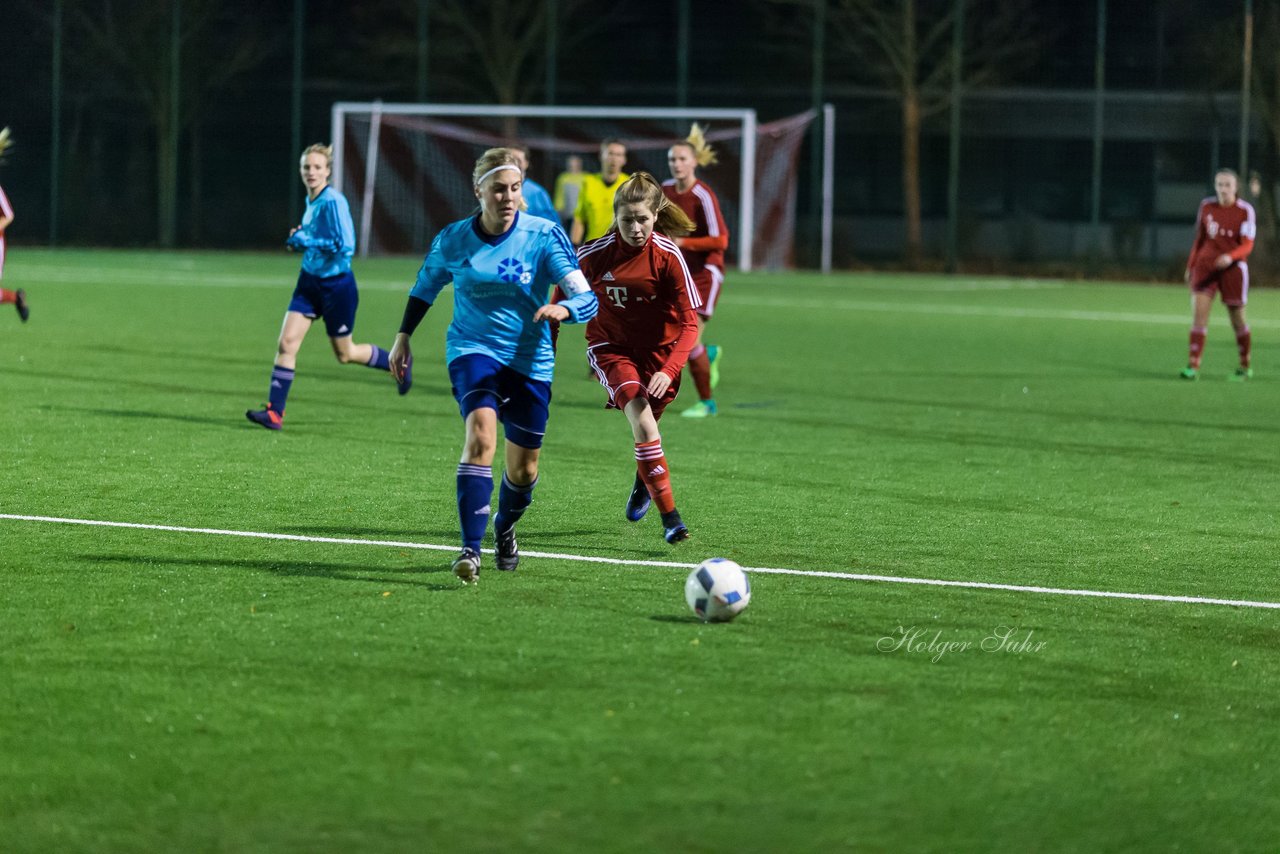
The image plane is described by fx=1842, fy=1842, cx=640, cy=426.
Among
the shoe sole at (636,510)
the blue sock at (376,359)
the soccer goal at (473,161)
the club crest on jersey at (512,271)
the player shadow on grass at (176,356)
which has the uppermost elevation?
the soccer goal at (473,161)

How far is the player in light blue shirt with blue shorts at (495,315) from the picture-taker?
22.4 feet

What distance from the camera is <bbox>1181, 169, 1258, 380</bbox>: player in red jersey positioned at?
16.4m

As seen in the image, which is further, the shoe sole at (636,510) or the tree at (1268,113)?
the tree at (1268,113)


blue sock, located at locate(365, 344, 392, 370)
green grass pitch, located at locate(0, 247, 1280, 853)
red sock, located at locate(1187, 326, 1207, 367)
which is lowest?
green grass pitch, located at locate(0, 247, 1280, 853)

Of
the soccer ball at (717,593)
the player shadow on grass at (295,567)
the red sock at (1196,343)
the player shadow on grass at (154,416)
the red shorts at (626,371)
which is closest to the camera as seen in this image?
the soccer ball at (717,593)

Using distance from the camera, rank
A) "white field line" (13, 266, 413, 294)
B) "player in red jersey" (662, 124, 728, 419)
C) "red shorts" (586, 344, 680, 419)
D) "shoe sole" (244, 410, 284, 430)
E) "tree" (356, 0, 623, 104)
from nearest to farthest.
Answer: "red shorts" (586, 344, 680, 419) → "shoe sole" (244, 410, 284, 430) → "player in red jersey" (662, 124, 728, 419) → "white field line" (13, 266, 413, 294) → "tree" (356, 0, 623, 104)

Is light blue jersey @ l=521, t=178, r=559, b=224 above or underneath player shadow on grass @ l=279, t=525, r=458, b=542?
above

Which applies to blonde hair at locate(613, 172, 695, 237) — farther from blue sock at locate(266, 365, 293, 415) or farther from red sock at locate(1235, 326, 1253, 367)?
red sock at locate(1235, 326, 1253, 367)

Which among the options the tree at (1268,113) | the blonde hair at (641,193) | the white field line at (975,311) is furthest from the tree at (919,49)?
the blonde hair at (641,193)

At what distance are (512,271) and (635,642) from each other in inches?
66.3

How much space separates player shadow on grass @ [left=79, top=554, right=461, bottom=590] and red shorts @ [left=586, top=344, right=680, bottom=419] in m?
1.25

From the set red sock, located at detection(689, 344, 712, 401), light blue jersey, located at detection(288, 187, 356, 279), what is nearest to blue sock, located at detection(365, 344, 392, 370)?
light blue jersey, located at detection(288, 187, 356, 279)

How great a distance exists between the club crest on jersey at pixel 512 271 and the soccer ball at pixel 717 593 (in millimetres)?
1391

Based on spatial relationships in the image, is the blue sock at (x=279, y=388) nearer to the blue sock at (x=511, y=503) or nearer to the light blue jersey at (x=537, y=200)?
the light blue jersey at (x=537, y=200)
